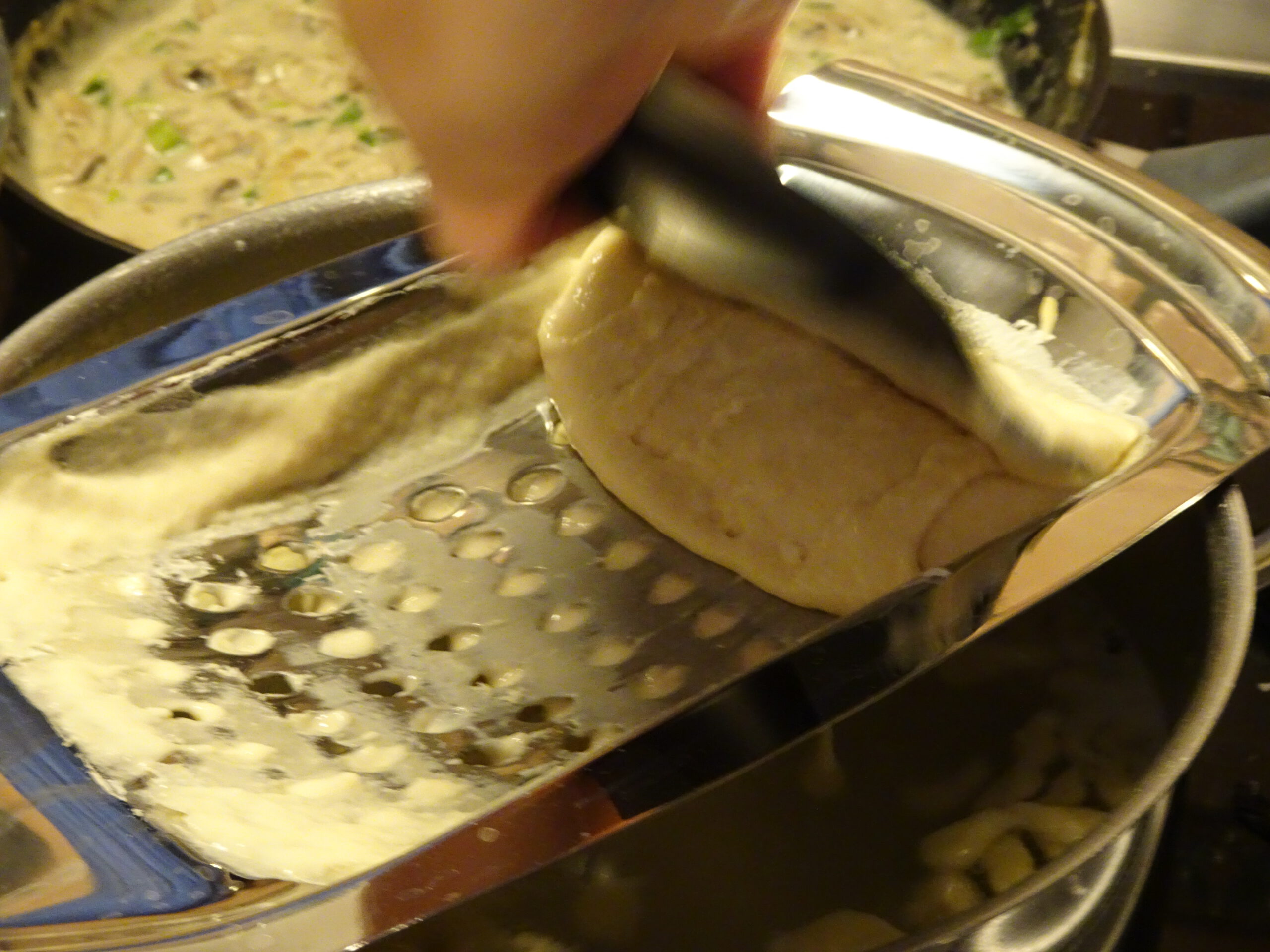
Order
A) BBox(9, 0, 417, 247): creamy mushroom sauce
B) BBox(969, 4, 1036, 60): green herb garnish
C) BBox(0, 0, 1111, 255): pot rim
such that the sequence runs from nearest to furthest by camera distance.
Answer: BBox(0, 0, 1111, 255): pot rim < BBox(9, 0, 417, 247): creamy mushroom sauce < BBox(969, 4, 1036, 60): green herb garnish

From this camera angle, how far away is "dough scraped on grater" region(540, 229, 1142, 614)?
21.4 inches

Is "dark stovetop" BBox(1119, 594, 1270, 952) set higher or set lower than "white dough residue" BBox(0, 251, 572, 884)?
lower

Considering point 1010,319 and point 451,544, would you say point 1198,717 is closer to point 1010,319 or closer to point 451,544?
point 1010,319

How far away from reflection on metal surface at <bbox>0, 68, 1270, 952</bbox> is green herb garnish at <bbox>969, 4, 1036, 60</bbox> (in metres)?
0.53

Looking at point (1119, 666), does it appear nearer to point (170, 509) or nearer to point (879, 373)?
point (879, 373)

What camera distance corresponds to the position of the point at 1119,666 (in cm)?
66

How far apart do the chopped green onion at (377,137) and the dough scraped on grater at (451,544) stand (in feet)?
1.72

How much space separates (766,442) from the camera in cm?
58

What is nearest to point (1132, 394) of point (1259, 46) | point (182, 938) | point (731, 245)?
point (731, 245)

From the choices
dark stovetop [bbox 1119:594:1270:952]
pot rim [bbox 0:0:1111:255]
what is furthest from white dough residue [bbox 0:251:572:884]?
dark stovetop [bbox 1119:594:1270:952]

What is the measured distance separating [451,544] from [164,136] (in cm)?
73

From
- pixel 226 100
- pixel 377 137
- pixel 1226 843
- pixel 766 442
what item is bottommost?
pixel 1226 843

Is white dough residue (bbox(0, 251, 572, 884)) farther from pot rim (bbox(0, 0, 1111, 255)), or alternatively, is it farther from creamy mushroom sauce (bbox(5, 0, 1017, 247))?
creamy mushroom sauce (bbox(5, 0, 1017, 247))

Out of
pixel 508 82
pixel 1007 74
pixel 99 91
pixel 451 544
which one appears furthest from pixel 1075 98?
pixel 99 91
